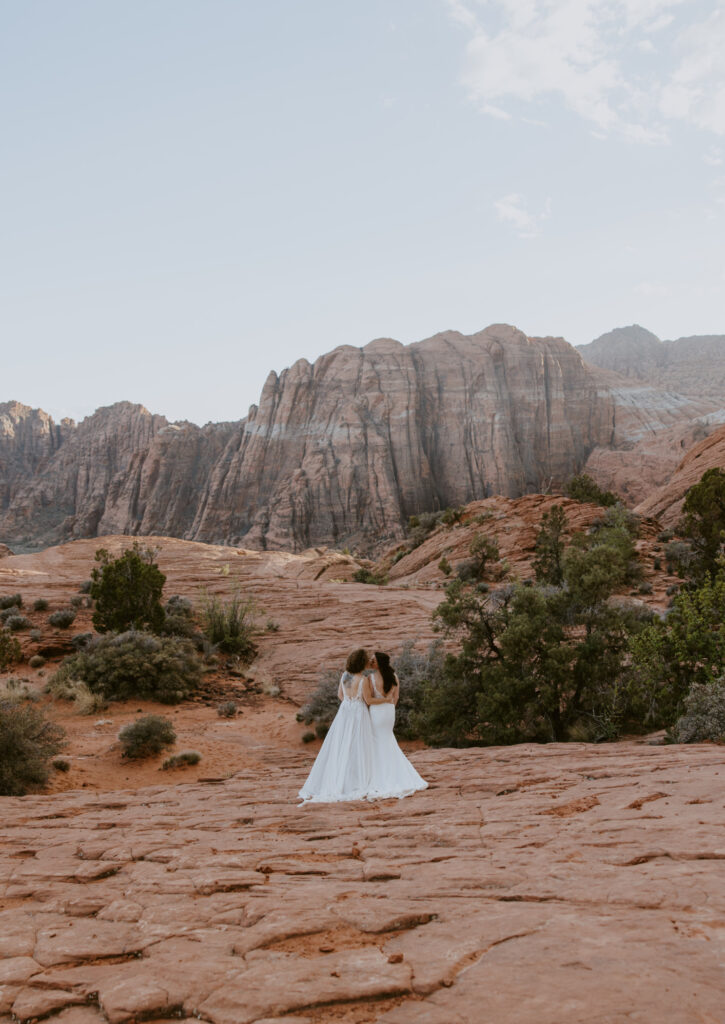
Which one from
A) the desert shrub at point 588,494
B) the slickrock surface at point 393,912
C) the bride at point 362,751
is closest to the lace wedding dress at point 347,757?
the bride at point 362,751

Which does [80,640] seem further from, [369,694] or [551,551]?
[551,551]

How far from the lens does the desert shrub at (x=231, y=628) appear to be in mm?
19422

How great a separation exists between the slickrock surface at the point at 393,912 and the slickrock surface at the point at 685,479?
29.2 m

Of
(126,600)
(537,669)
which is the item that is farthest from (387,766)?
(126,600)

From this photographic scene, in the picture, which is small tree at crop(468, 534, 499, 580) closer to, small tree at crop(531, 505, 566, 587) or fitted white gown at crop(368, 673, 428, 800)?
small tree at crop(531, 505, 566, 587)

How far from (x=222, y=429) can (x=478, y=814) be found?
8925 cm

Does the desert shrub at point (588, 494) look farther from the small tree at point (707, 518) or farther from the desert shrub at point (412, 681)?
the desert shrub at point (412, 681)

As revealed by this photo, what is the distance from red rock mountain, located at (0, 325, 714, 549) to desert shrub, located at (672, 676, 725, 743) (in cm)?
5955

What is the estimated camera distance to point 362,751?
270 inches

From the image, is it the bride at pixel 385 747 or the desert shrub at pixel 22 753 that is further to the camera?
the desert shrub at pixel 22 753

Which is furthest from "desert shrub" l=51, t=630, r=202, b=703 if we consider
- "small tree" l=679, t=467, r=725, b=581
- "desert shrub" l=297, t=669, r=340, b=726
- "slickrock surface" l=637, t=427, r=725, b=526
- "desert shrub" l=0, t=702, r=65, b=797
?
"slickrock surface" l=637, t=427, r=725, b=526

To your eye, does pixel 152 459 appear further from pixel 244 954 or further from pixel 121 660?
pixel 244 954

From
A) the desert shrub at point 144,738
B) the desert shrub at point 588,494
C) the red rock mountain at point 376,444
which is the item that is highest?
the red rock mountain at point 376,444

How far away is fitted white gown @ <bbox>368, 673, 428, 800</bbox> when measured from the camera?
6633mm
